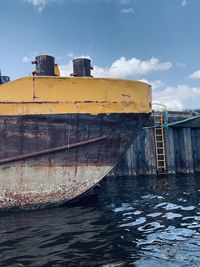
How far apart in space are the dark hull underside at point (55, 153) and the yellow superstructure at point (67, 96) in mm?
156

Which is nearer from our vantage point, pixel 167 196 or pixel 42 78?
pixel 42 78

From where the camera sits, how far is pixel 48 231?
5.62 meters

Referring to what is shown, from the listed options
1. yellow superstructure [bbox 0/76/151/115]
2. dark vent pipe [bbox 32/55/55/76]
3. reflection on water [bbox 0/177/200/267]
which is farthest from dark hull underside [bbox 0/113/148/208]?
dark vent pipe [bbox 32/55/55/76]

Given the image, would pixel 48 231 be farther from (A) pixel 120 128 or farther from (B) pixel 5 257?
(A) pixel 120 128

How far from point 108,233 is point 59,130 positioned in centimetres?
243

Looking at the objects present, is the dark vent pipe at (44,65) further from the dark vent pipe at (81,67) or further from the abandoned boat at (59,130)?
the dark vent pipe at (81,67)

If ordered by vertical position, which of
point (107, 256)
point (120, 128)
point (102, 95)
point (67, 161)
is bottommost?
point (107, 256)

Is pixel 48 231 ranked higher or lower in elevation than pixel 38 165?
lower

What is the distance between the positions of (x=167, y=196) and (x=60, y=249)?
4575mm

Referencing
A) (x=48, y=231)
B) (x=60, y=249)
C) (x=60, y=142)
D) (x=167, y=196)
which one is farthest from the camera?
(x=167, y=196)

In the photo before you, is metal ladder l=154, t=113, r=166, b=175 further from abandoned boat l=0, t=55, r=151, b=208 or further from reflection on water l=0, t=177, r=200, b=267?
abandoned boat l=0, t=55, r=151, b=208

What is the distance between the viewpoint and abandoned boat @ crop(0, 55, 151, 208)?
658 cm

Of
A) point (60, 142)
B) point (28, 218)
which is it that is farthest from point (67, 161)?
point (28, 218)

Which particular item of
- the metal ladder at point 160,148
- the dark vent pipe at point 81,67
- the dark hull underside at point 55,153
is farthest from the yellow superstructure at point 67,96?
the metal ladder at point 160,148
